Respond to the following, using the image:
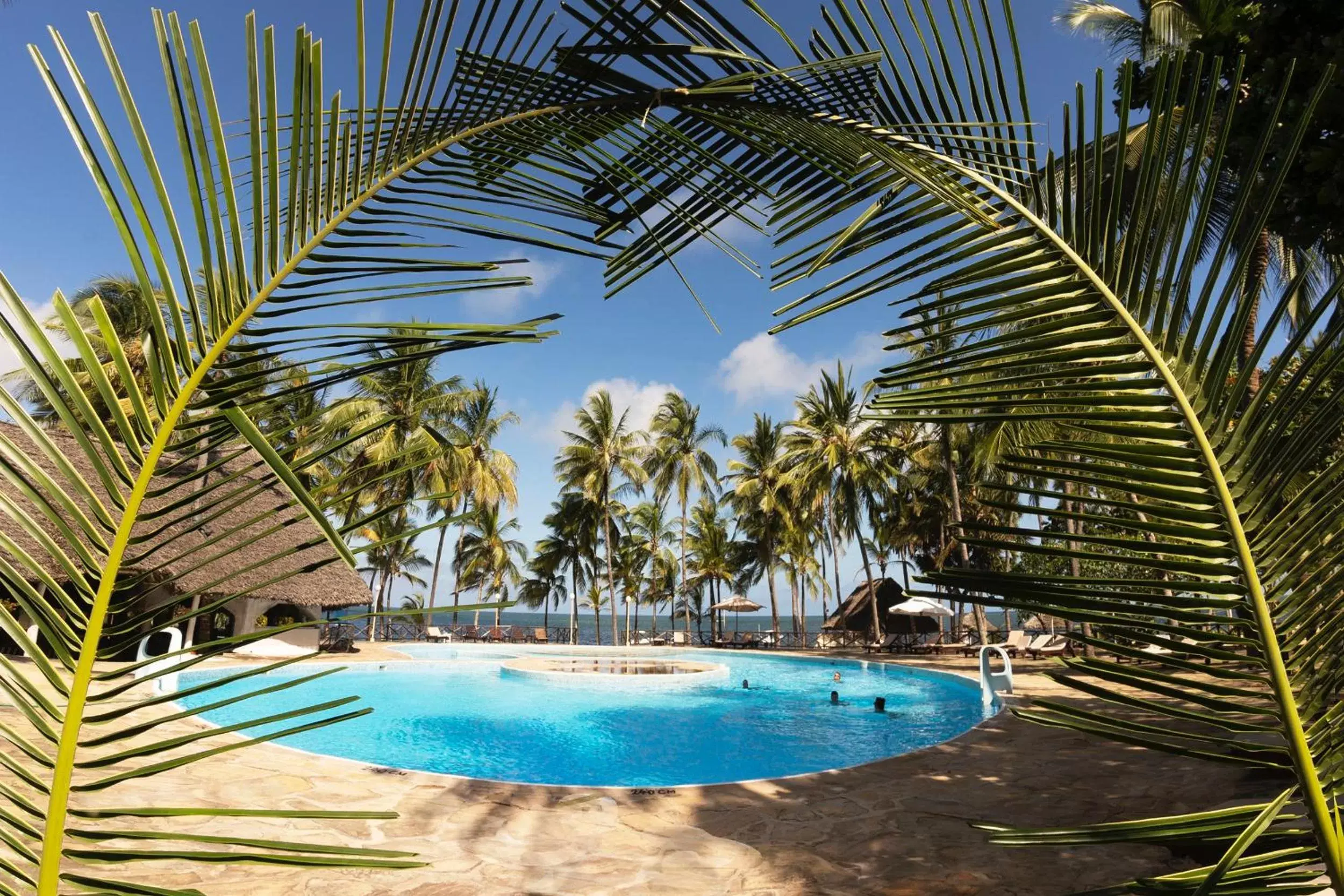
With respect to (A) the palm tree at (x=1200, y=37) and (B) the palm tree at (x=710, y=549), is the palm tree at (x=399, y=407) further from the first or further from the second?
(A) the palm tree at (x=1200, y=37)

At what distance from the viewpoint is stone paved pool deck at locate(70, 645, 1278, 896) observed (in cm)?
443

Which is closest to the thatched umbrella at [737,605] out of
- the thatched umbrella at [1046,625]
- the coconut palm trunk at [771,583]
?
the coconut palm trunk at [771,583]

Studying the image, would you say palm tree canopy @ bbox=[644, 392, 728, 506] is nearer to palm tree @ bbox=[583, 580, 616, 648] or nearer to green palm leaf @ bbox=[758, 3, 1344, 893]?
palm tree @ bbox=[583, 580, 616, 648]

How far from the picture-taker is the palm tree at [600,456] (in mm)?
32281

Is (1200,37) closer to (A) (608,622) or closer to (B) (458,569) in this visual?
(B) (458,569)

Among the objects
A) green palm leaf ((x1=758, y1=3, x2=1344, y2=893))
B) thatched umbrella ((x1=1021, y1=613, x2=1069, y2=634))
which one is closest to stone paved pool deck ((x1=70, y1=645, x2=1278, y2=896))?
green palm leaf ((x1=758, y1=3, x2=1344, y2=893))

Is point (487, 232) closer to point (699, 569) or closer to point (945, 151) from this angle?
point (945, 151)

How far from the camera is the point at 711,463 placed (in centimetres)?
3362

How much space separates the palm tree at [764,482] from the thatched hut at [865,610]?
9.56 ft

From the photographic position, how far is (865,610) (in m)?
30.4

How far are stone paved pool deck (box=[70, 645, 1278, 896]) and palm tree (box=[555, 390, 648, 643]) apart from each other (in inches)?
966

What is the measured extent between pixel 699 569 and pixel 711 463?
237 inches

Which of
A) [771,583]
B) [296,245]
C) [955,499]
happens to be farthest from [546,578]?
[296,245]

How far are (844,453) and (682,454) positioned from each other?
10375mm
